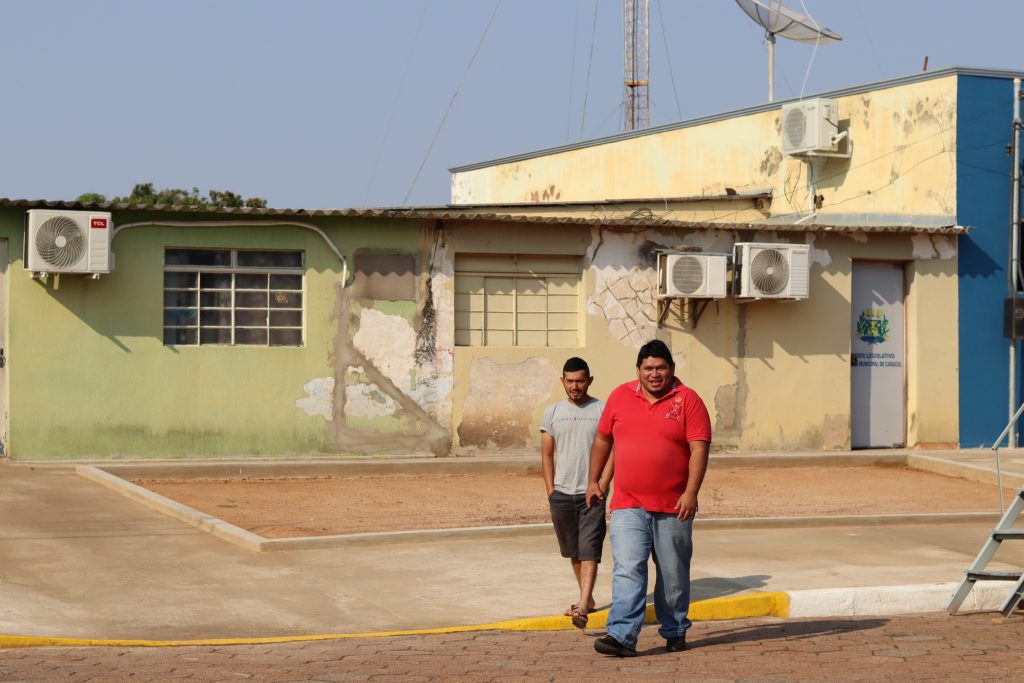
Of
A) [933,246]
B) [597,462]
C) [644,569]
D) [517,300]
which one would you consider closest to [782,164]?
[933,246]

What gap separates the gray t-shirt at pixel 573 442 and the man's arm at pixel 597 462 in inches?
8.2

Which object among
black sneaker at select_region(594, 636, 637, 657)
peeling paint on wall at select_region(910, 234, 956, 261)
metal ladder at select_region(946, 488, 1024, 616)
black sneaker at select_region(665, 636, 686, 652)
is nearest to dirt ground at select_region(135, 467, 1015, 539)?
peeling paint on wall at select_region(910, 234, 956, 261)

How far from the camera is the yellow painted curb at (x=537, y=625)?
7.79m

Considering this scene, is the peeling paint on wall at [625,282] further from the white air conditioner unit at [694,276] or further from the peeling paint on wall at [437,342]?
the peeling paint on wall at [437,342]

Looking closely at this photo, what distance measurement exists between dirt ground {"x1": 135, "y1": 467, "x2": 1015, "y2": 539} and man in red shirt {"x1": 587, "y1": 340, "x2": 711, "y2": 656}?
4.68 m

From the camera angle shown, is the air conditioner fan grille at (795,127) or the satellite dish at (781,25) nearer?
the air conditioner fan grille at (795,127)

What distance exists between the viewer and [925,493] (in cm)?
1595

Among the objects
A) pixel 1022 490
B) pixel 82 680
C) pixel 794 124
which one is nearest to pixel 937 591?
pixel 1022 490

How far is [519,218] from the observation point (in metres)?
18.1

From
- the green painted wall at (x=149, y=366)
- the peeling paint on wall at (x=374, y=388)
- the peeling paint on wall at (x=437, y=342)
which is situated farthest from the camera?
the peeling paint on wall at (x=437, y=342)

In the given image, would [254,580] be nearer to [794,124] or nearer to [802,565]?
[802,565]

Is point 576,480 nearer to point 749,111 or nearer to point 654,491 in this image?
point 654,491

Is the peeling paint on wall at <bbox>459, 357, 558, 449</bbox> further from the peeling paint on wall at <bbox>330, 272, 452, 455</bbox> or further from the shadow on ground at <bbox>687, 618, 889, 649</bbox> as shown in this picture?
the shadow on ground at <bbox>687, 618, 889, 649</bbox>

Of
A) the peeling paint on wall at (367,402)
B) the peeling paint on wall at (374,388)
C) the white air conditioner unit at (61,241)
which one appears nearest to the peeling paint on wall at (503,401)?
the peeling paint on wall at (374,388)
